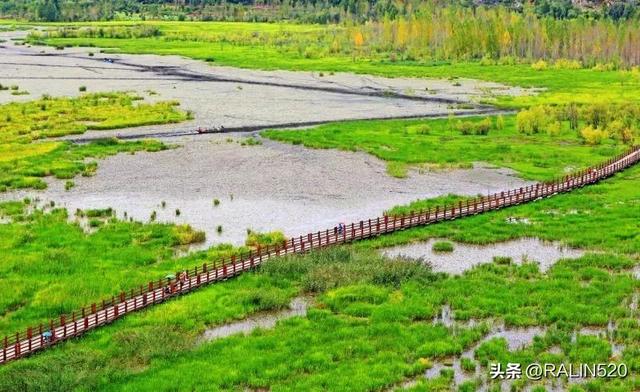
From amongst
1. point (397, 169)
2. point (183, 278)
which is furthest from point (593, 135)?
point (183, 278)

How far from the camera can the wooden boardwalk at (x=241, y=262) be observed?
1176 inches

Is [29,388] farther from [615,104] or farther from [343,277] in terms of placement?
[615,104]

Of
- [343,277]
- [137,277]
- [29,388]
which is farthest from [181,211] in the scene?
[29,388]

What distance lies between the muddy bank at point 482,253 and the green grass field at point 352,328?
977mm

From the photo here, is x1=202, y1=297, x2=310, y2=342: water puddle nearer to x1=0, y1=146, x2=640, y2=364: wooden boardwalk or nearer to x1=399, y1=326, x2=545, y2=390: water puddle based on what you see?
x1=0, y1=146, x2=640, y2=364: wooden boardwalk

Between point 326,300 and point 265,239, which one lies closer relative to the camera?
point 326,300

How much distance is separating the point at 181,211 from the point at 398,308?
20.7 m

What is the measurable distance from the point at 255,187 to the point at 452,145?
2347cm

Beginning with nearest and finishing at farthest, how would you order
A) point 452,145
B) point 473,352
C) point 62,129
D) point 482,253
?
point 473,352 → point 482,253 → point 452,145 → point 62,129

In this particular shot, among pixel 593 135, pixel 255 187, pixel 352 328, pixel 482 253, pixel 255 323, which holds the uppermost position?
pixel 352 328

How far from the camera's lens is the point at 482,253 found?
4234cm

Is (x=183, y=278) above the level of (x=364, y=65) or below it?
above

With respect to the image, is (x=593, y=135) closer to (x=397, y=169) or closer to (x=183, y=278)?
(x=397, y=169)

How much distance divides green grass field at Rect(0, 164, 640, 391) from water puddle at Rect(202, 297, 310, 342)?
46 centimetres
